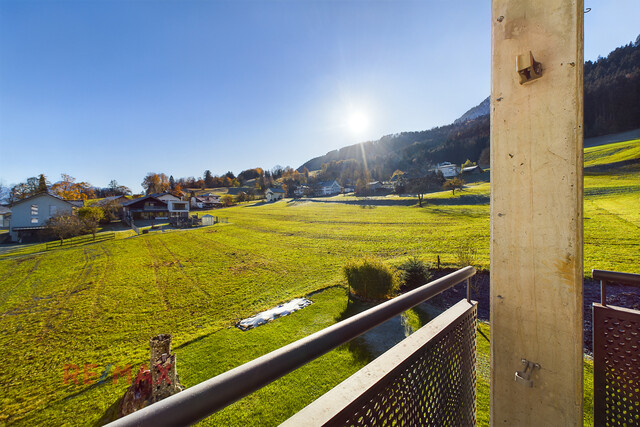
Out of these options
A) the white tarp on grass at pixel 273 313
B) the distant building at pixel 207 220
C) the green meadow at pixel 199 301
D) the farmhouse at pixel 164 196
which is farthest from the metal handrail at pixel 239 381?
the farmhouse at pixel 164 196

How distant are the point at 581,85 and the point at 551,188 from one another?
0.41 metres

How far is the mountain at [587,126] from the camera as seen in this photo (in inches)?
1752

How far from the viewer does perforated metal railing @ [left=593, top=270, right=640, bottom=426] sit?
1.30 m

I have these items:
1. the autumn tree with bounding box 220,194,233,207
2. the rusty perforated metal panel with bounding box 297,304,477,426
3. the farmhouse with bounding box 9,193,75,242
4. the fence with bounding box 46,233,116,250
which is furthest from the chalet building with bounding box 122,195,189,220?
the rusty perforated metal panel with bounding box 297,304,477,426

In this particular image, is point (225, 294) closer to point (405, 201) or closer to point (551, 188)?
point (551, 188)

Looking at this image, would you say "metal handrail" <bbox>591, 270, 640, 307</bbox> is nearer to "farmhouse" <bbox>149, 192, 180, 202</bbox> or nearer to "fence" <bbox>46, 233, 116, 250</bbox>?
"fence" <bbox>46, 233, 116, 250</bbox>

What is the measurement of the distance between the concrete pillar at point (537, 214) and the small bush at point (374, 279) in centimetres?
621

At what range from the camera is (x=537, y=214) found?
108 centimetres

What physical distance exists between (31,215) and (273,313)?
104ft

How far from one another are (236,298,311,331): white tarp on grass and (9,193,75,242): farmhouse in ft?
94.4

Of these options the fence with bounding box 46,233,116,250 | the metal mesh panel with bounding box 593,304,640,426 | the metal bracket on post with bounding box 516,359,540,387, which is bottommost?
the fence with bounding box 46,233,116,250

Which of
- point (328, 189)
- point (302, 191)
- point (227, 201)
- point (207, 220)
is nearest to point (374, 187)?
point (328, 189)

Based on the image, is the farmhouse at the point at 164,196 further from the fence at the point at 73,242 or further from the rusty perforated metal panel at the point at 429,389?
the rusty perforated metal panel at the point at 429,389

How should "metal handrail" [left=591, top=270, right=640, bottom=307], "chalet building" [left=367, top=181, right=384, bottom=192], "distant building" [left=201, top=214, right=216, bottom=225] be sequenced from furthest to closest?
"chalet building" [left=367, top=181, right=384, bottom=192] → "distant building" [left=201, top=214, right=216, bottom=225] → "metal handrail" [left=591, top=270, right=640, bottom=307]
